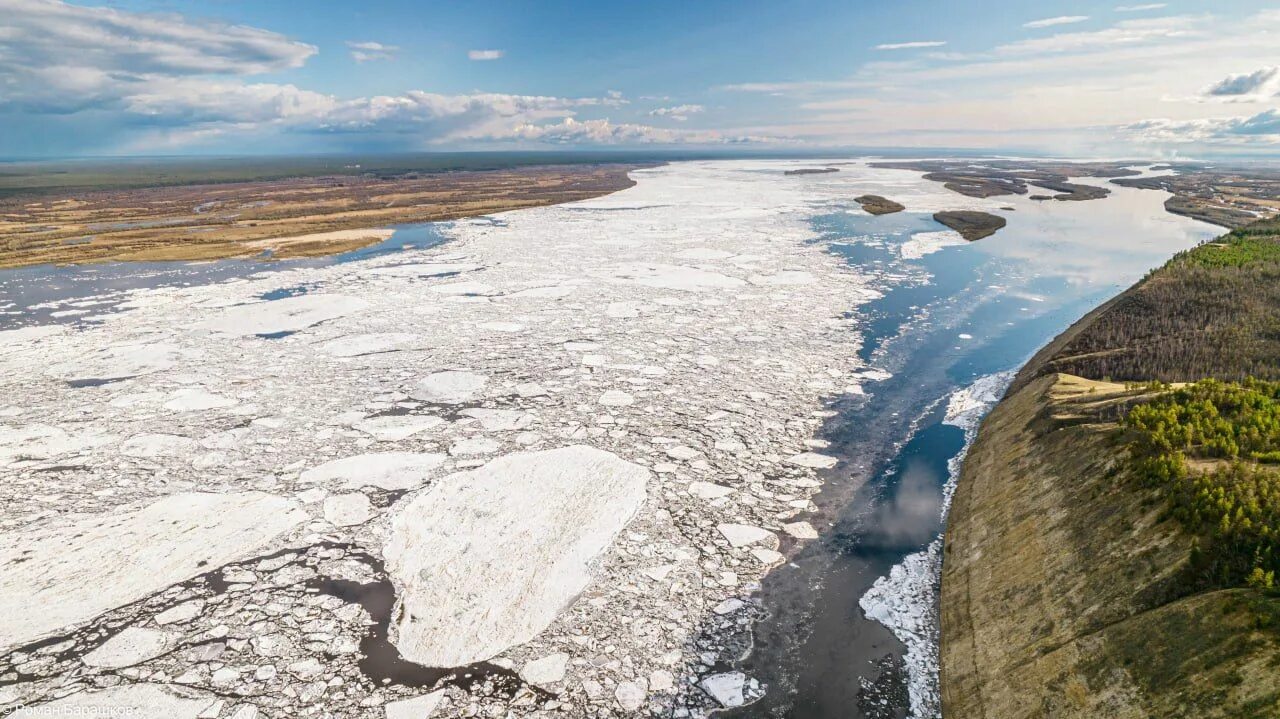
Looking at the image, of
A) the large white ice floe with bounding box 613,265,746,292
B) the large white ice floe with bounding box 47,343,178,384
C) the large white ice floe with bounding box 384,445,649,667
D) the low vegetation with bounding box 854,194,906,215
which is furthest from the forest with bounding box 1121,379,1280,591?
the low vegetation with bounding box 854,194,906,215

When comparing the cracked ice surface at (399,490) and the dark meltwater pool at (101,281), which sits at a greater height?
the dark meltwater pool at (101,281)

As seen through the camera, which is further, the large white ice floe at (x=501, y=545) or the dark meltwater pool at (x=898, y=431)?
the large white ice floe at (x=501, y=545)

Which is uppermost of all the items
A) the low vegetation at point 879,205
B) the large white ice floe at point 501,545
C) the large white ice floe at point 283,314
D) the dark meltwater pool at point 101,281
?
the low vegetation at point 879,205

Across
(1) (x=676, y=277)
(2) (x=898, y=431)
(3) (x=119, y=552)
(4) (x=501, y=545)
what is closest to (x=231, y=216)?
(1) (x=676, y=277)

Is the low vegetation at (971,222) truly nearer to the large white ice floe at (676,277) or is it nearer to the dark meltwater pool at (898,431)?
the dark meltwater pool at (898,431)

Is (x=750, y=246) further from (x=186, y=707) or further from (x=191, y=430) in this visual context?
(x=186, y=707)

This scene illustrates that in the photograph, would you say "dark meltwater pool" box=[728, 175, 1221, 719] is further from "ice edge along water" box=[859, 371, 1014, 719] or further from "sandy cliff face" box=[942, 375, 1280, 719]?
"sandy cliff face" box=[942, 375, 1280, 719]

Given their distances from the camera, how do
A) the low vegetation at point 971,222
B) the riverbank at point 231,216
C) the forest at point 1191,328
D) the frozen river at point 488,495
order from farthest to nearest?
1. the low vegetation at point 971,222
2. the riverbank at point 231,216
3. the forest at point 1191,328
4. the frozen river at point 488,495

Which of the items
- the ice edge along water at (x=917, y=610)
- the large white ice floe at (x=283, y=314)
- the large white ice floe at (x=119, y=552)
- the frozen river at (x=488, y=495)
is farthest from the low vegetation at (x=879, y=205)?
the large white ice floe at (x=119, y=552)
